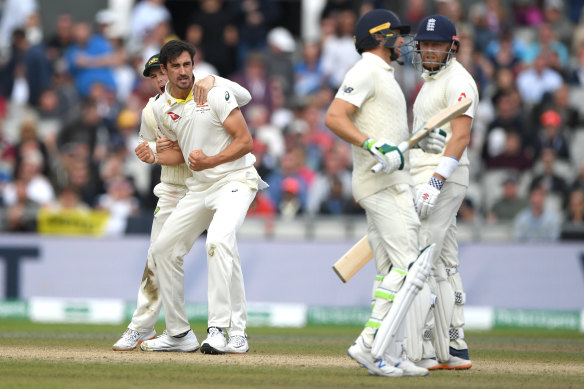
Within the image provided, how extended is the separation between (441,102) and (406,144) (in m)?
0.78

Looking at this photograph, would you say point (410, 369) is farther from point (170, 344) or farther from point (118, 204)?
point (118, 204)

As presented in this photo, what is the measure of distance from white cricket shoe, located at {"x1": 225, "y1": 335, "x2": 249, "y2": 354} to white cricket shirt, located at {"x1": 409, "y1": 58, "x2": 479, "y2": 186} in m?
1.81

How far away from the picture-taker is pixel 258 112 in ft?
53.2

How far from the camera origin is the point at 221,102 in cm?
814

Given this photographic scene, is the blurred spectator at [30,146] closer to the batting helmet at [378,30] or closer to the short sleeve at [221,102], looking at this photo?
the short sleeve at [221,102]

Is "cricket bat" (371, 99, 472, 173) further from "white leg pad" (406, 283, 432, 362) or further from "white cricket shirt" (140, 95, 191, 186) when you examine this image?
"white cricket shirt" (140, 95, 191, 186)

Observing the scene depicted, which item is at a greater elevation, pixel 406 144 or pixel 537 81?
pixel 537 81

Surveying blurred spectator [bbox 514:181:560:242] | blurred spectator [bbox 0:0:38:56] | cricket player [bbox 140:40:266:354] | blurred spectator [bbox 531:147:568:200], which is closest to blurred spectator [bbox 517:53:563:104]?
blurred spectator [bbox 531:147:568:200]

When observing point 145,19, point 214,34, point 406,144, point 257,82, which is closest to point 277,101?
point 257,82

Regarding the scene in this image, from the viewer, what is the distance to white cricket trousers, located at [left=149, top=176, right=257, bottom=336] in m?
8.06

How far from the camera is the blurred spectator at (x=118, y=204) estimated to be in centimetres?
1432

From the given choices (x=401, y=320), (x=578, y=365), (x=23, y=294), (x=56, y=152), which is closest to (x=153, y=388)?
(x=401, y=320)

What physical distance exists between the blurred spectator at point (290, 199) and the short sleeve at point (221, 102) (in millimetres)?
6338

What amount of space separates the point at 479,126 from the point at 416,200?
9.55 m
